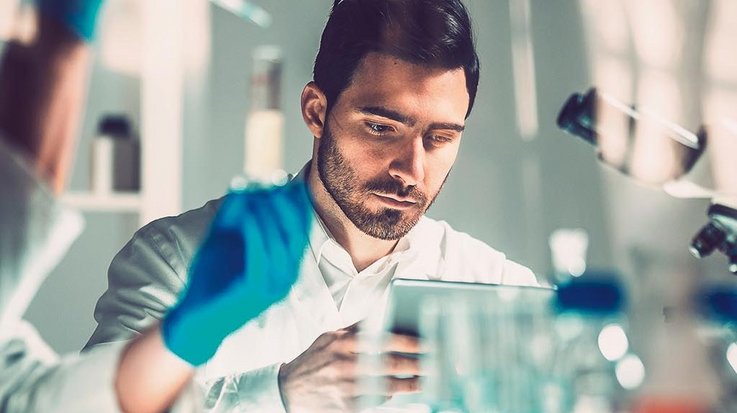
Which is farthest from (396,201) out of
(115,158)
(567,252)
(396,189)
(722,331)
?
(722,331)

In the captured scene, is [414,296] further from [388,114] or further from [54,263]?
[54,263]

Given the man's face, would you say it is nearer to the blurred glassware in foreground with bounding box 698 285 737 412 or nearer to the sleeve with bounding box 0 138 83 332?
the sleeve with bounding box 0 138 83 332

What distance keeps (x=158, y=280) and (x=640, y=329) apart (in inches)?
33.7

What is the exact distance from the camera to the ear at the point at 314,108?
1263mm

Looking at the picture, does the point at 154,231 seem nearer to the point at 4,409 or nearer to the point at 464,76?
the point at 4,409

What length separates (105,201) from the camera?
1.23 metres

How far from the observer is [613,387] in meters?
1.41

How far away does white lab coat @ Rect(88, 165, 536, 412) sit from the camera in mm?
1206

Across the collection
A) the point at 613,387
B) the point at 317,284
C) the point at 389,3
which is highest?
the point at 389,3

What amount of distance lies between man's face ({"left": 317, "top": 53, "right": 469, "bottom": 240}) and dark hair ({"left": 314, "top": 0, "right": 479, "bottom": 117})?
0.05 ft

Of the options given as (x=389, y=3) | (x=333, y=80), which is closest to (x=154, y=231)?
(x=333, y=80)

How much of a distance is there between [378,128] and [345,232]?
7.0 inches

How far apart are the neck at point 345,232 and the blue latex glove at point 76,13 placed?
0.40 meters

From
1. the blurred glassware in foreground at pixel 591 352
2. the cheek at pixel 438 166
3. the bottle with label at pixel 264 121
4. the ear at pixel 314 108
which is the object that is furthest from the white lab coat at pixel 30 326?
the blurred glassware in foreground at pixel 591 352
